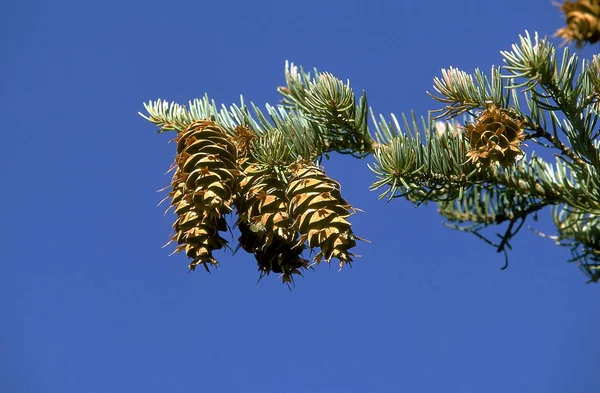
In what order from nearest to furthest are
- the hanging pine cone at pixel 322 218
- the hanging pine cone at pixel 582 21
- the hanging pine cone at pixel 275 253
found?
the hanging pine cone at pixel 582 21, the hanging pine cone at pixel 322 218, the hanging pine cone at pixel 275 253

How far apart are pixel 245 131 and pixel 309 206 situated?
0.38 metres

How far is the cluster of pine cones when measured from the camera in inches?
72.6

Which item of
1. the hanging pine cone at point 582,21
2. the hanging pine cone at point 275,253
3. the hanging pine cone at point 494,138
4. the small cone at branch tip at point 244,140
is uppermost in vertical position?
the small cone at branch tip at point 244,140

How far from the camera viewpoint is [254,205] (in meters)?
1.96

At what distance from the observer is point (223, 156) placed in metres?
1.95

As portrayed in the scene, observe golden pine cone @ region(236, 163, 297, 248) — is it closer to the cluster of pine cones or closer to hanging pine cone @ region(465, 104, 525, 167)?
the cluster of pine cones

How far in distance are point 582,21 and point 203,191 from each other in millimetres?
961

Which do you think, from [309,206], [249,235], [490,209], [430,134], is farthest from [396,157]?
[490,209]

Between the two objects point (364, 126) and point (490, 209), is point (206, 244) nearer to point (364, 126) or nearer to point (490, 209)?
point (364, 126)

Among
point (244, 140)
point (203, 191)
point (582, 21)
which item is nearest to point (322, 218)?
point (203, 191)

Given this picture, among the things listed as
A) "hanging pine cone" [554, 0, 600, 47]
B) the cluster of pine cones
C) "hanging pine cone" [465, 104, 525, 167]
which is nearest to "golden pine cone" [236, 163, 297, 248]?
the cluster of pine cones

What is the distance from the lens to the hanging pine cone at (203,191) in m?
1.88

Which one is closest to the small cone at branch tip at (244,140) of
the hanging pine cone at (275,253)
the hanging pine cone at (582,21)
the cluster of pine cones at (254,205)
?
the cluster of pine cones at (254,205)

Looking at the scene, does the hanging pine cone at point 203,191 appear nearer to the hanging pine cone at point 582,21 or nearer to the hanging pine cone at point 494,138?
the hanging pine cone at point 494,138
